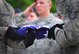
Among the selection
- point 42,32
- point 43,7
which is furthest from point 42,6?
point 42,32

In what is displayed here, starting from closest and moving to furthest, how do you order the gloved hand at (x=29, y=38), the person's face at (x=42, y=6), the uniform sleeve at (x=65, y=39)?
the uniform sleeve at (x=65, y=39)
the gloved hand at (x=29, y=38)
the person's face at (x=42, y=6)

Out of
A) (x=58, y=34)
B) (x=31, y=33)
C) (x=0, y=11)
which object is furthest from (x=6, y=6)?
(x=58, y=34)

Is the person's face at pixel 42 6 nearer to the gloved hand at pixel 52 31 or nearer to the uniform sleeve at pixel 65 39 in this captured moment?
the gloved hand at pixel 52 31

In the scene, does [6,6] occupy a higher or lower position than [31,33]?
higher

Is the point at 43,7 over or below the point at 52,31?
below

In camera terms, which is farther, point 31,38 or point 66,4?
point 31,38

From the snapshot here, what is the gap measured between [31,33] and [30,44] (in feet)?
0.27

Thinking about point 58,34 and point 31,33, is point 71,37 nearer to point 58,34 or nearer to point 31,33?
point 58,34

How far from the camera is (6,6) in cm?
283

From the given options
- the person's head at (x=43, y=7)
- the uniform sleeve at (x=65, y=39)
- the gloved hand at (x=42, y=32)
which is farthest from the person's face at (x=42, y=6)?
the uniform sleeve at (x=65, y=39)

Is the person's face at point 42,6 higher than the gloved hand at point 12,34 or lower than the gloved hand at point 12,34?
lower

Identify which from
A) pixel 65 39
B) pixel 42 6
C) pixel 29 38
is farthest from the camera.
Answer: pixel 42 6

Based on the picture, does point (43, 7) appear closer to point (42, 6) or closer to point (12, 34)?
point (42, 6)

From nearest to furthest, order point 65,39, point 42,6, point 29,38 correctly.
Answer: point 65,39
point 29,38
point 42,6
